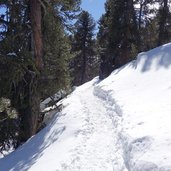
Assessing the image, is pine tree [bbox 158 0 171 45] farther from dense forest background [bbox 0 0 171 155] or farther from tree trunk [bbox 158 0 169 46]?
dense forest background [bbox 0 0 171 155]

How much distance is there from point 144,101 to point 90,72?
47.2 metres

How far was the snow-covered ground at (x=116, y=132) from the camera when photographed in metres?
8.32

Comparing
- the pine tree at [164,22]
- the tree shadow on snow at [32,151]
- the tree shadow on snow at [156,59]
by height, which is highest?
the pine tree at [164,22]

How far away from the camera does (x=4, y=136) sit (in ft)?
57.1

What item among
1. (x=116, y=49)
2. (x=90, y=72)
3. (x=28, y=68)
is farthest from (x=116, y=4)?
(x=90, y=72)

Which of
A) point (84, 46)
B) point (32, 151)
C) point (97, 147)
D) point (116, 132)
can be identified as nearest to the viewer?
point (97, 147)

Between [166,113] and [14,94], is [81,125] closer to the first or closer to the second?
[166,113]

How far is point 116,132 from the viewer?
1128cm

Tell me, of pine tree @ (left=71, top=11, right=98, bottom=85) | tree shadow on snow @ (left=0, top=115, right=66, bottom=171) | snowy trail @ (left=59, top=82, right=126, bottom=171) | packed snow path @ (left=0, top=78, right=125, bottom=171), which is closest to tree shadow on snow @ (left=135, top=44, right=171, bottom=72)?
packed snow path @ (left=0, top=78, right=125, bottom=171)

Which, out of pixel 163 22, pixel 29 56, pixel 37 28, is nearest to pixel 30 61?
pixel 29 56

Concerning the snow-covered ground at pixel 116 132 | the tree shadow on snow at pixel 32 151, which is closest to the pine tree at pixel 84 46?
the snow-covered ground at pixel 116 132

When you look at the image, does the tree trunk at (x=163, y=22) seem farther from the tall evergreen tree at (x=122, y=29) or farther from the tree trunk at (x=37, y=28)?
the tree trunk at (x=37, y=28)

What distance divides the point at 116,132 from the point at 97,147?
75 centimetres

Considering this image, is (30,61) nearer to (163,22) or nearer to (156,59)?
(156,59)
